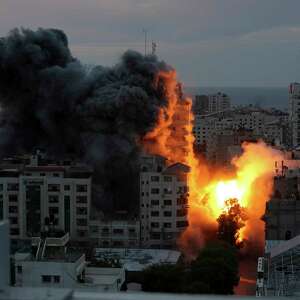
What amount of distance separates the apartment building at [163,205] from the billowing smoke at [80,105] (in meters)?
1.21

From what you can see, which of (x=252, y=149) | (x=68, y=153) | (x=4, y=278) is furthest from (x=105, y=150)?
(x=4, y=278)

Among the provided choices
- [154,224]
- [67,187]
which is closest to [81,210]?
[67,187]

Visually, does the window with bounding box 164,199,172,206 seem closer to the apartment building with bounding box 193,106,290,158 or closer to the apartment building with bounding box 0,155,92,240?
the apartment building with bounding box 0,155,92,240

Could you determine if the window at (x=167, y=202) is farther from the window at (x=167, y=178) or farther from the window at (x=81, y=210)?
the window at (x=81, y=210)

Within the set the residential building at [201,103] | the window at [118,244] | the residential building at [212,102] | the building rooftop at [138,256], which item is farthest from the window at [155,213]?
the residential building at [212,102]

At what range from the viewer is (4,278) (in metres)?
1.27

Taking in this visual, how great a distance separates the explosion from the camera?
523 inches

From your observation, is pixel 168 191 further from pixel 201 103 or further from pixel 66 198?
pixel 201 103

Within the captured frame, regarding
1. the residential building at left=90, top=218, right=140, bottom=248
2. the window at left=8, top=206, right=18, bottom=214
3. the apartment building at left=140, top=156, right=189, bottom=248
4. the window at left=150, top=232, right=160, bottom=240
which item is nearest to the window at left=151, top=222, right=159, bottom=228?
the apartment building at left=140, top=156, right=189, bottom=248

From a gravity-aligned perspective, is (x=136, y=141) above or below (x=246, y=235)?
above

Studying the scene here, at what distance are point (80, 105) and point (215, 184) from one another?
15.1ft

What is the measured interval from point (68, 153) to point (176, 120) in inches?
122

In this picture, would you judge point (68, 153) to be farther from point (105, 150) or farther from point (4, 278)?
point (4, 278)

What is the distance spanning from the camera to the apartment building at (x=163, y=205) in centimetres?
1347
